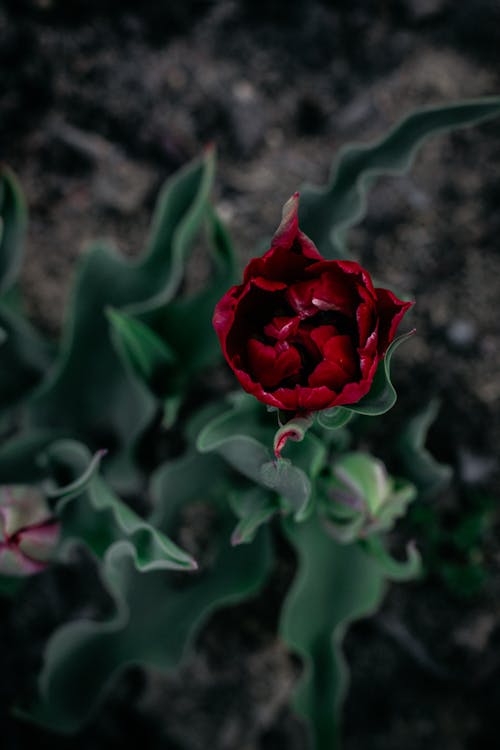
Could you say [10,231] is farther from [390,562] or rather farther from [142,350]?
[390,562]

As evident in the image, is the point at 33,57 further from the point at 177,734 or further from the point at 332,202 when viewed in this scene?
the point at 177,734

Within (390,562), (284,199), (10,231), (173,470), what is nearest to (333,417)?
(390,562)

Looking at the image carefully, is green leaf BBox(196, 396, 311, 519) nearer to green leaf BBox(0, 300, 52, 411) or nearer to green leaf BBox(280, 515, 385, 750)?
green leaf BBox(280, 515, 385, 750)

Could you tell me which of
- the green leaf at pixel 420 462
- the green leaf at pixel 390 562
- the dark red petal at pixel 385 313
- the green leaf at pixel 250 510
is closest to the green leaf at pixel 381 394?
the dark red petal at pixel 385 313

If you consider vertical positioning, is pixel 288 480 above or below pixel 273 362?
below

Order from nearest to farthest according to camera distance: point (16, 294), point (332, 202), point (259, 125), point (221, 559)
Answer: point (332, 202) < point (221, 559) < point (16, 294) < point (259, 125)

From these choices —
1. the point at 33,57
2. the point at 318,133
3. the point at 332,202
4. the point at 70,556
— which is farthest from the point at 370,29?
the point at 70,556
